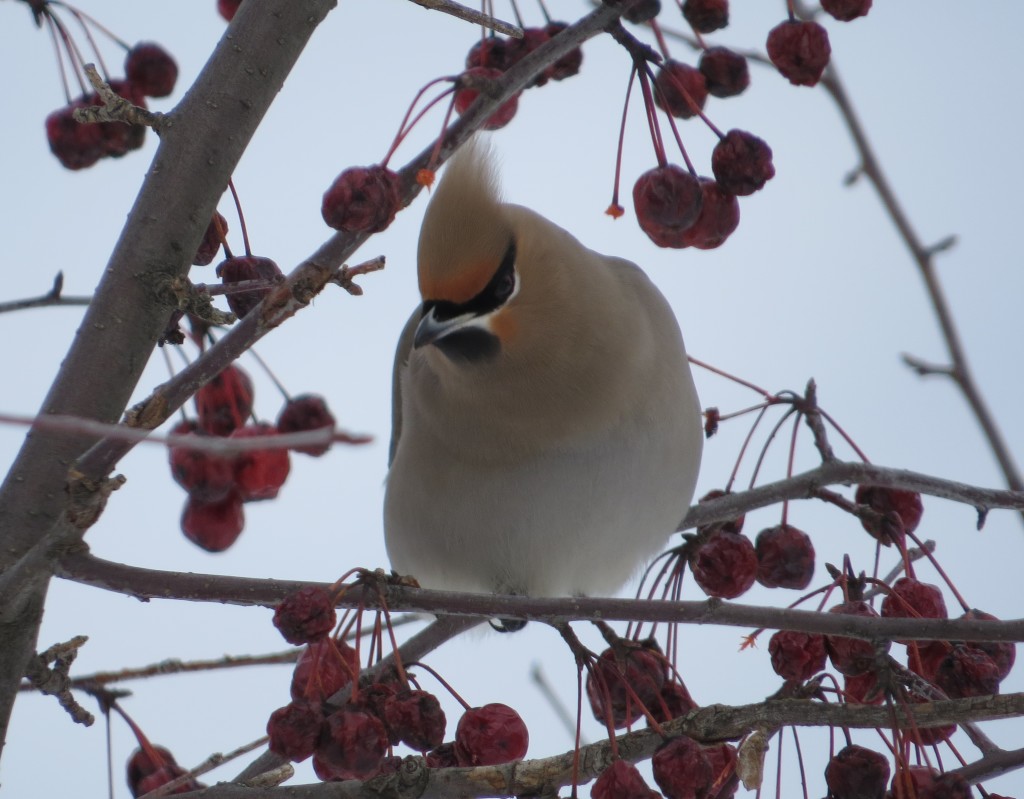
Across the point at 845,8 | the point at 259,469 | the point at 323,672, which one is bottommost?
the point at 323,672

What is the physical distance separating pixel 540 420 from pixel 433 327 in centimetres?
35

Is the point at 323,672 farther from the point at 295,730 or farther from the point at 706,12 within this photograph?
the point at 706,12

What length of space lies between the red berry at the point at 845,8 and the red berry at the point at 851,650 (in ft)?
2.64

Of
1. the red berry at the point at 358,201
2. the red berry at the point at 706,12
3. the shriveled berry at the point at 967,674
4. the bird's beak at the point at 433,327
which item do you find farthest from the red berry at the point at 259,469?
the shriveled berry at the point at 967,674

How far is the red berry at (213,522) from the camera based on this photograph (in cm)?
192

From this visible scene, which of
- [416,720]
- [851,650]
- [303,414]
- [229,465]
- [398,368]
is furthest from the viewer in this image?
[398,368]

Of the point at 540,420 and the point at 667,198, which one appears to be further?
the point at 540,420

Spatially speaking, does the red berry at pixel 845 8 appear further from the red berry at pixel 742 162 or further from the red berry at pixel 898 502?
the red berry at pixel 898 502

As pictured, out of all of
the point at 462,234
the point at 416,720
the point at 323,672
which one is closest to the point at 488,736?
the point at 416,720

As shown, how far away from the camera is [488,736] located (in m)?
1.50

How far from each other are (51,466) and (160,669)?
42 centimetres

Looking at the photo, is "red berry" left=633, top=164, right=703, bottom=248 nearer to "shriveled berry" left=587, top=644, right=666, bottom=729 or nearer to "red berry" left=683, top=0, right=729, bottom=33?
"red berry" left=683, top=0, right=729, bottom=33

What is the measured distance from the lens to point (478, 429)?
2191mm

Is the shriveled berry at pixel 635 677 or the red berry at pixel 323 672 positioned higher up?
the shriveled berry at pixel 635 677
